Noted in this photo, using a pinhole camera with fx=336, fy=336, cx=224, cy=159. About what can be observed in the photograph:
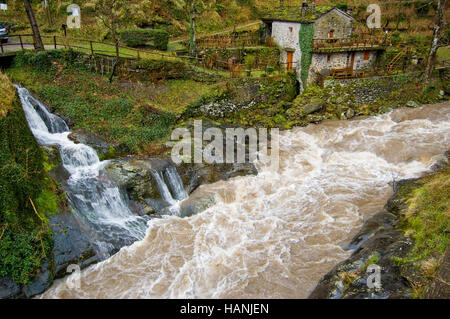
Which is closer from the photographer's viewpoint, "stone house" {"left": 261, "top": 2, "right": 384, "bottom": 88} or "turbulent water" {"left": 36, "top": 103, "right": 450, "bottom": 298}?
"turbulent water" {"left": 36, "top": 103, "right": 450, "bottom": 298}

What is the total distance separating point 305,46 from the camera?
87.1ft

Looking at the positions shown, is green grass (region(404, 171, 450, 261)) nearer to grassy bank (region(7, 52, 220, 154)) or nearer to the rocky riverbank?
the rocky riverbank

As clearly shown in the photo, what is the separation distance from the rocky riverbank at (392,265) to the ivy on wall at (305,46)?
15.3 metres

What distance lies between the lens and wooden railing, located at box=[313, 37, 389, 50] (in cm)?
2622

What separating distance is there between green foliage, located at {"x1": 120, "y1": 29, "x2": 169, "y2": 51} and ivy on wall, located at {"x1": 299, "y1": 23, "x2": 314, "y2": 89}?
11189mm

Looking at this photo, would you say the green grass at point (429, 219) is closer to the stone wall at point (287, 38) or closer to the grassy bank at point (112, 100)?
the grassy bank at point (112, 100)

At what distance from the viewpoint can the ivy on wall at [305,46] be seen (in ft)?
85.8

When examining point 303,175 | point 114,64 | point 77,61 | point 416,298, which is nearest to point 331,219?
point 303,175

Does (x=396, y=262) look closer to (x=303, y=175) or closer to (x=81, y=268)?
(x=303, y=175)

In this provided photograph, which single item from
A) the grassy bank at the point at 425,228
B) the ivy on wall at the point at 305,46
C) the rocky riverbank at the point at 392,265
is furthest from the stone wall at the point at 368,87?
the rocky riverbank at the point at 392,265

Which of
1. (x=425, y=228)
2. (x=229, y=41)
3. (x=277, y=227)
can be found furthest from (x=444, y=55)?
(x=277, y=227)

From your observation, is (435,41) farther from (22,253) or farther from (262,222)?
(22,253)

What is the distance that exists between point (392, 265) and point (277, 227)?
4980mm

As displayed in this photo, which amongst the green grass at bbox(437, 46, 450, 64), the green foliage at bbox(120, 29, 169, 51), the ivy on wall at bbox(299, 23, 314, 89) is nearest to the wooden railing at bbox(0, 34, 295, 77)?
the green foliage at bbox(120, 29, 169, 51)
